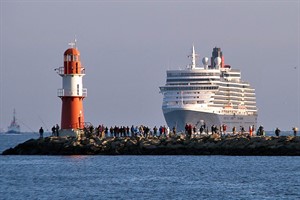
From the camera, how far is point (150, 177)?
1718 inches

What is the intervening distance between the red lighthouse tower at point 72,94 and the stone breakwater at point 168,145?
3.32 feet

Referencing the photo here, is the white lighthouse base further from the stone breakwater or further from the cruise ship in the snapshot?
the cruise ship

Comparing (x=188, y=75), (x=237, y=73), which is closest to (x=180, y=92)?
(x=188, y=75)

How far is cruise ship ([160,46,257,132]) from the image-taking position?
336 ft

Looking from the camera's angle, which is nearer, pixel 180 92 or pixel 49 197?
pixel 49 197

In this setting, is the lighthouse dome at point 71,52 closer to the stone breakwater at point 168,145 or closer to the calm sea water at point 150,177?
the stone breakwater at point 168,145

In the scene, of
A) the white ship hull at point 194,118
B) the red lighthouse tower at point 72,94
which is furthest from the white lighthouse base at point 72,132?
the white ship hull at point 194,118

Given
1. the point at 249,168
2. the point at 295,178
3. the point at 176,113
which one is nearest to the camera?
the point at 295,178

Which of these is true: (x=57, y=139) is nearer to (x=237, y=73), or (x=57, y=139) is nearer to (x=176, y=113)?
(x=176, y=113)

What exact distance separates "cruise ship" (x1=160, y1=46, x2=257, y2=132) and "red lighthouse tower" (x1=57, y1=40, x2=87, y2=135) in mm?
41307

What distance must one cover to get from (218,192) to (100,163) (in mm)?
14987

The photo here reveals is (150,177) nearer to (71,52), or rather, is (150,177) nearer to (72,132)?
(72,132)

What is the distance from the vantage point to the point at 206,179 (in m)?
42.9

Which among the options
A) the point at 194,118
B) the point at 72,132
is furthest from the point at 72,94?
the point at 194,118
